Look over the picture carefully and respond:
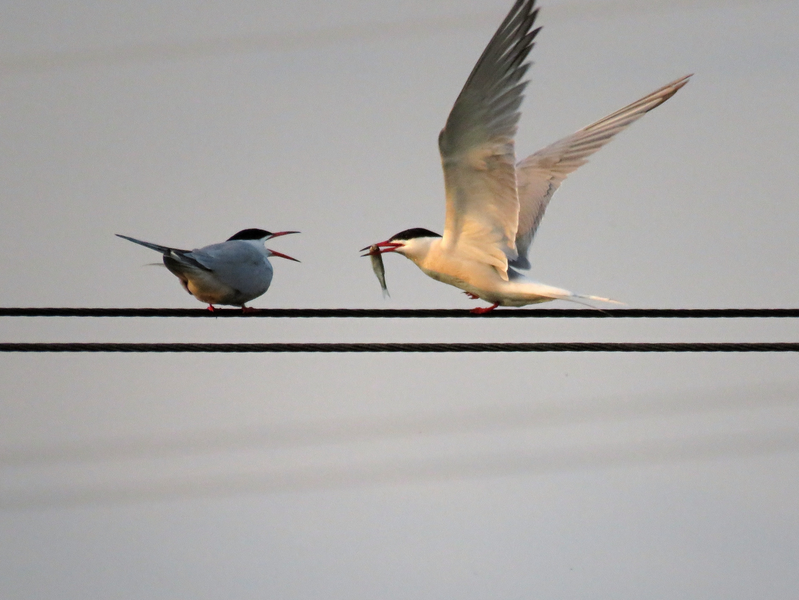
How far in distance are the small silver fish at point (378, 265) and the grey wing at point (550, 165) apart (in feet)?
3.05

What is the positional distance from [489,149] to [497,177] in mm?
202

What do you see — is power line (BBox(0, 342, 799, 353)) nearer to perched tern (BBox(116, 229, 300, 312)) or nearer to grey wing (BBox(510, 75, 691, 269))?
perched tern (BBox(116, 229, 300, 312))

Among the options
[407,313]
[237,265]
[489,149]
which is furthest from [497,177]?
[237,265]

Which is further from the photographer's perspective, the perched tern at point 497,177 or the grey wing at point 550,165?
the grey wing at point 550,165

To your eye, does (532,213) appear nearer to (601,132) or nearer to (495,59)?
(601,132)

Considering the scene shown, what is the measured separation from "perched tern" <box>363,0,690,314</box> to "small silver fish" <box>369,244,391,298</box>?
4 cm

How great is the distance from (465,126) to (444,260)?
3.08ft

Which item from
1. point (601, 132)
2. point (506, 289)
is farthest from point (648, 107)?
point (506, 289)

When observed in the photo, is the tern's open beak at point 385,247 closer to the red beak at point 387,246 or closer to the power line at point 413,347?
the red beak at point 387,246

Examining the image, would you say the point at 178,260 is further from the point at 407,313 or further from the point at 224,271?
the point at 407,313

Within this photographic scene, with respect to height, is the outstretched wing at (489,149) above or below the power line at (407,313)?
above

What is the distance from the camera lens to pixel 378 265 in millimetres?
6348

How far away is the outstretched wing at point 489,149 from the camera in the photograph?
199 inches

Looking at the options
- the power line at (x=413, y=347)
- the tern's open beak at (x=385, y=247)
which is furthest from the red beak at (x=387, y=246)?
the power line at (x=413, y=347)
